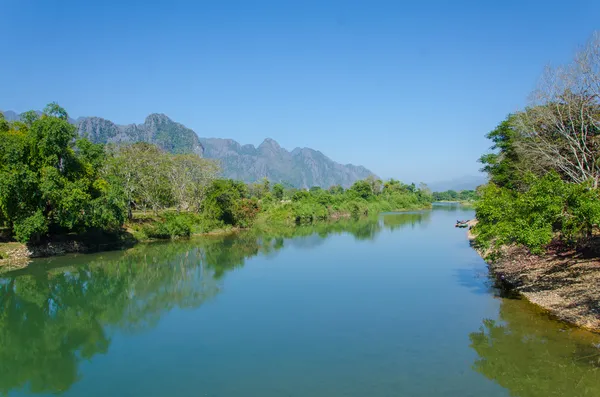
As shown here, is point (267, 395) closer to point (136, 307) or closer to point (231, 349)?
point (231, 349)

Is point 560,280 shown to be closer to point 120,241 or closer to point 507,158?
point 507,158

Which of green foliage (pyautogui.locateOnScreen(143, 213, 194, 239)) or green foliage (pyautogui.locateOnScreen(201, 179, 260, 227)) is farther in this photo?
green foliage (pyautogui.locateOnScreen(201, 179, 260, 227))

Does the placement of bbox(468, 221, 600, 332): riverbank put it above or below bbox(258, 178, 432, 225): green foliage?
below

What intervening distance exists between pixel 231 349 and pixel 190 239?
994 inches

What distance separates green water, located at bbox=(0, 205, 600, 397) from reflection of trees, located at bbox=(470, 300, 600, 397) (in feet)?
0.13

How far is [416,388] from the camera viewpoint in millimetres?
8805

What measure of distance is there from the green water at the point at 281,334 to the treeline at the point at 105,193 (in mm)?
3348

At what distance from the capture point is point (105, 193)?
2619cm

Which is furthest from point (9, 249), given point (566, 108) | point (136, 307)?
point (566, 108)

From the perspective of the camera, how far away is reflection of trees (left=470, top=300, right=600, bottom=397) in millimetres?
8734

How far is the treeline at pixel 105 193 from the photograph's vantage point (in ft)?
72.2

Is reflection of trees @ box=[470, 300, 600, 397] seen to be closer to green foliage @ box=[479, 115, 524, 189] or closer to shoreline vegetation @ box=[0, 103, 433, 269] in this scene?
green foliage @ box=[479, 115, 524, 189]

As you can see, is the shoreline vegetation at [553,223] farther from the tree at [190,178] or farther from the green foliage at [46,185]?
the tree at [190,178]

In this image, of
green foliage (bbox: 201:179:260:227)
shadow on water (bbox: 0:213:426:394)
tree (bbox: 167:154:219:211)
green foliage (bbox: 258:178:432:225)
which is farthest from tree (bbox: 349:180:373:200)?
shadow on water (bbox: 0:213:426:394)
